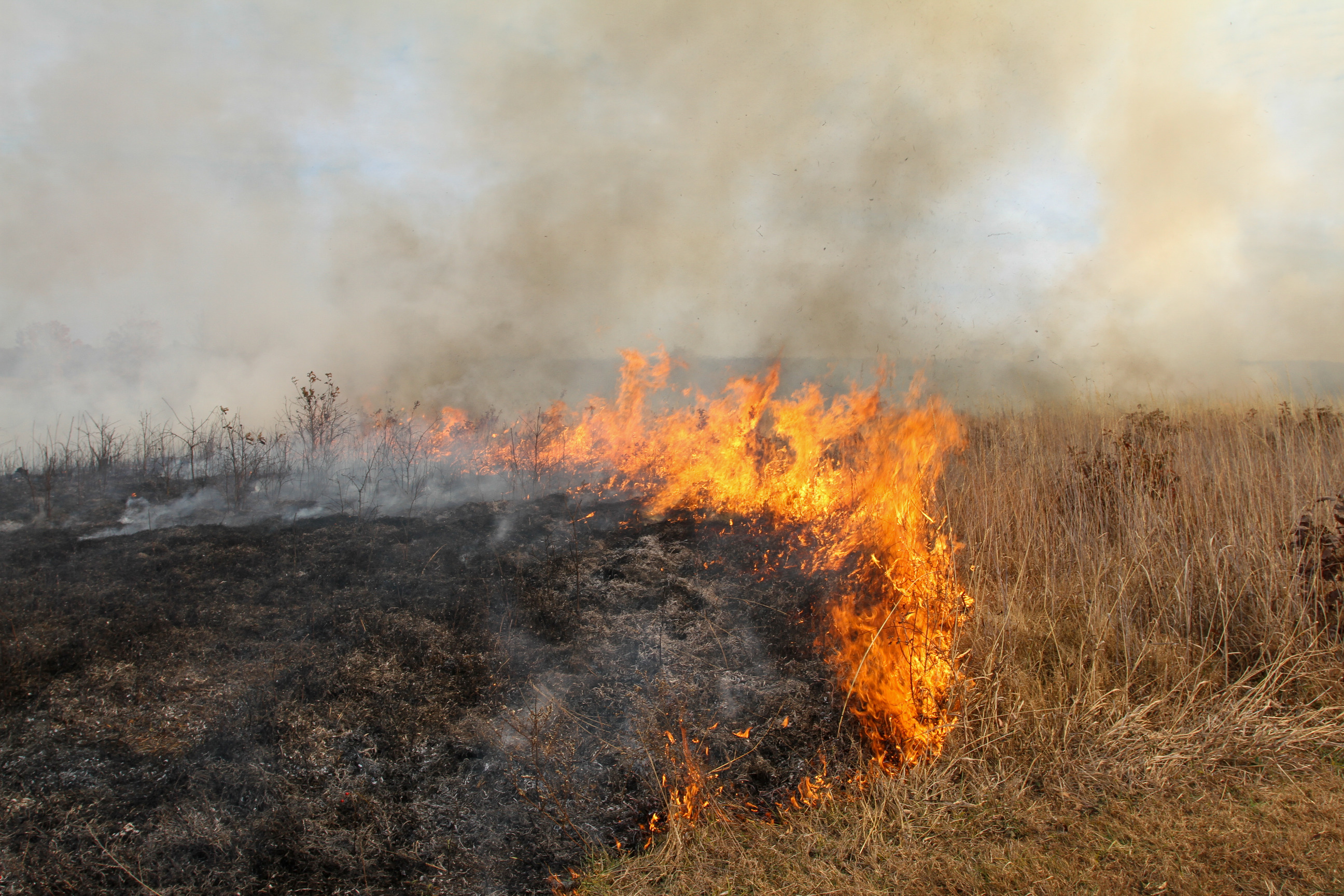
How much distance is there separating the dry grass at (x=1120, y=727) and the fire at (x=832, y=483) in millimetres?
334

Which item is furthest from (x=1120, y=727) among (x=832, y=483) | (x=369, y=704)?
(x=369, y=704)

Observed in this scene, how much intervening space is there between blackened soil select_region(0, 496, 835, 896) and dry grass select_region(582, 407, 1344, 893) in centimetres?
67

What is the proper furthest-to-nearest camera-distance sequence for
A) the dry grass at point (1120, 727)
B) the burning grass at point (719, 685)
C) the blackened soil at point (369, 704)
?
the blackened soil at point (369, 704) → the burning grass at point (719, 685) → the dry grass at point (1120, 727)

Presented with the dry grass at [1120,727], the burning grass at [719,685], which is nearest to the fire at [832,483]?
the burning grass at [719,685]

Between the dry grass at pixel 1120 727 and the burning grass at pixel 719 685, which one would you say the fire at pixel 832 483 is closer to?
the burning grass at pixel 719 685

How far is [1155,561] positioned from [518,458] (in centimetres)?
797

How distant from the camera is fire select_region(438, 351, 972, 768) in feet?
14.0

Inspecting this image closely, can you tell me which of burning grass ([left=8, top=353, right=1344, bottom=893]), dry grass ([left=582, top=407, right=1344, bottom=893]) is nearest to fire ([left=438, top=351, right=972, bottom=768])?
burning grass ([left=8, top=353, right=1344, bottom=893])

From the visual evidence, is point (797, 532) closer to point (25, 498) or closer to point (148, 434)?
point (25, 498)

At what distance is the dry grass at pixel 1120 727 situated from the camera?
2799 mm

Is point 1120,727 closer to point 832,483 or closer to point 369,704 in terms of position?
point 832,483

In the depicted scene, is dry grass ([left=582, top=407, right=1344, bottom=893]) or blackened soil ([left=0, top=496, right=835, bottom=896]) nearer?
dry grass ([left=582, top=407, right=1344, bottom=893])

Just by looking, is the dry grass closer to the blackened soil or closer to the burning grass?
the burning grass

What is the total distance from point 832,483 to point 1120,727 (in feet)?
13.2
